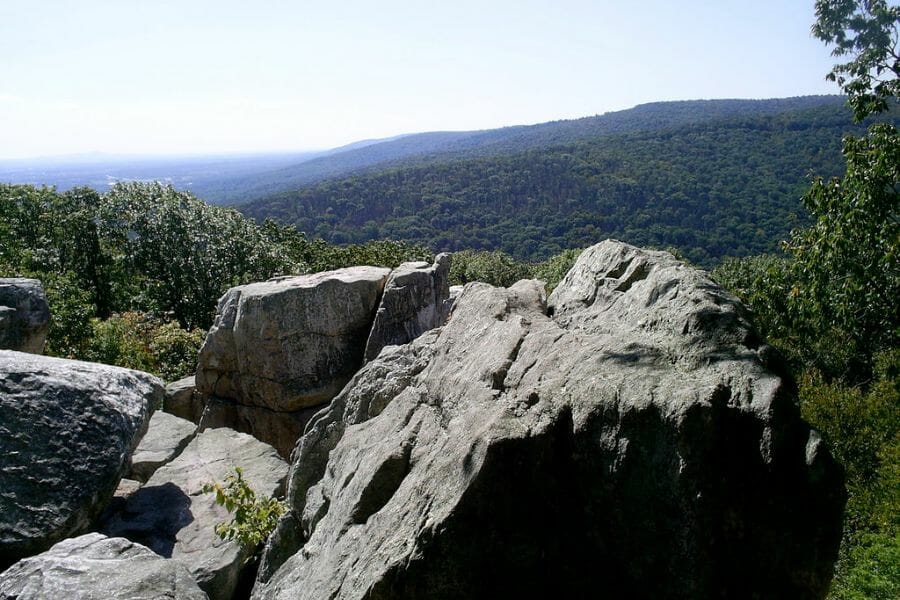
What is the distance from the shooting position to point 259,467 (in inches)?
457

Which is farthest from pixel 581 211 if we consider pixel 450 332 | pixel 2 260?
pixel 450 332

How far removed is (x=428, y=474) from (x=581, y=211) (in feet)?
610

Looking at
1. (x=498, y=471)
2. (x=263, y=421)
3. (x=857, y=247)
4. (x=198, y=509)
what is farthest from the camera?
(x=263, y=421)

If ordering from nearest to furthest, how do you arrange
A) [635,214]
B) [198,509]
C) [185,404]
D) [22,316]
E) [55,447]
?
[55,447], [198,509], [22,316], [185,404], [635,214]

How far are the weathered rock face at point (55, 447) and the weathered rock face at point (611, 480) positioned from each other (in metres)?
4.05

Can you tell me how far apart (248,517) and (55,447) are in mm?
3108

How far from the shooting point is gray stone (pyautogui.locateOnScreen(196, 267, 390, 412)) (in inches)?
656

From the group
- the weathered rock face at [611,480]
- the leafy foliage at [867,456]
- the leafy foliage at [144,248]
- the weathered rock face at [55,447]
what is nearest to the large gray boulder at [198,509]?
the weathered rock face at [55,447]

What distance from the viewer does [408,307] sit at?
16.8 metres

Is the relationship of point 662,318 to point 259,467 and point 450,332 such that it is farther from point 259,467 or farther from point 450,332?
point 259,467

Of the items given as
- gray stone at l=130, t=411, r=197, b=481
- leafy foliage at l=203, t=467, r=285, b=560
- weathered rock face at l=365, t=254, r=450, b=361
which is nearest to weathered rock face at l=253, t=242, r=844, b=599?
leafy foliage at l=203, t=467, r=285, b=560

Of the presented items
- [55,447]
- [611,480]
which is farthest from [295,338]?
[611,480]

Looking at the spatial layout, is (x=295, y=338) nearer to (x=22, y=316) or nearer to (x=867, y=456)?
(x=22, y=316)

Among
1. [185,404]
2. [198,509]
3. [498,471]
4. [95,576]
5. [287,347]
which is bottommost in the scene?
[185,404]
